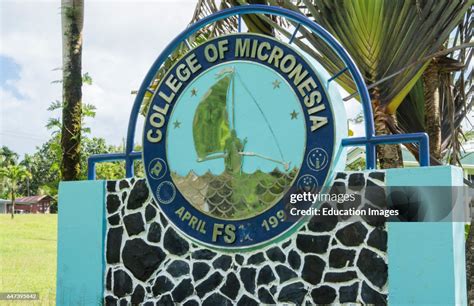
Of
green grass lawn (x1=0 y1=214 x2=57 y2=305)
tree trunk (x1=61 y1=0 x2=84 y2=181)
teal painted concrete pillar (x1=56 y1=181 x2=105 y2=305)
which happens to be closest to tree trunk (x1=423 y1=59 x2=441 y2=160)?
teal painted concrete pillar (x1=56 y1=181 x2=105 y2=305)

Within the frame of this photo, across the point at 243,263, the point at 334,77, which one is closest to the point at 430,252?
the point at 243,263

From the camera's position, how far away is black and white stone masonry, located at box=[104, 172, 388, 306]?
5.74m

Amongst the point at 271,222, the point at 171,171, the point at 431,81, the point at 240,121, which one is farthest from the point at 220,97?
the point at 431,81

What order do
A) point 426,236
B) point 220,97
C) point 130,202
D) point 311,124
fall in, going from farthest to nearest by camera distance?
point 130,202 → point 220,97 → point 311,124 → point 426,236

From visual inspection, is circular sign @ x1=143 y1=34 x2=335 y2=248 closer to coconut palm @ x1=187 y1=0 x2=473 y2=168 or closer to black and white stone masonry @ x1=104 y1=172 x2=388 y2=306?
black and white stone masonry @ x1=104 y1=172 x2=388 y2=306

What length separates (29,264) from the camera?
1767cm

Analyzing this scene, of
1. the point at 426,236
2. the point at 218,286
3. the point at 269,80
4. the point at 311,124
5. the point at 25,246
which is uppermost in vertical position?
the point at 269,80

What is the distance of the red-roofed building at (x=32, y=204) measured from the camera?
258 feet

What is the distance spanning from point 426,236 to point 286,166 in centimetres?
153

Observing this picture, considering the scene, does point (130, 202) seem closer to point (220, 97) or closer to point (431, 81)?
point (220, 97)

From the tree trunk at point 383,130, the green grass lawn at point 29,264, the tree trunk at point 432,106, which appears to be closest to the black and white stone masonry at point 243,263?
the tree trunk at point 383,130

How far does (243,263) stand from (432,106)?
5.45 metres

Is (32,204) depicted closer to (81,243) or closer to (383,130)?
(81,243)

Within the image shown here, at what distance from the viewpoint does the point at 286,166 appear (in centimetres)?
615
